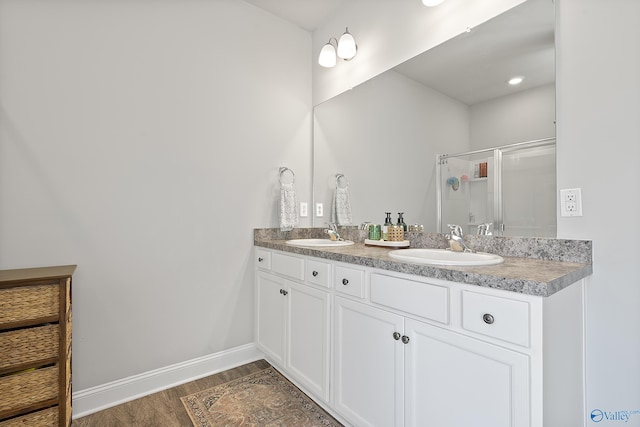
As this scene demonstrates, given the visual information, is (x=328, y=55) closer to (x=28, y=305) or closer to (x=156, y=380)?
(x=28, y=305)

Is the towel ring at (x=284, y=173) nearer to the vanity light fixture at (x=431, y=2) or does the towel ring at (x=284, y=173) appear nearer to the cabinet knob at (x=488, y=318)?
the vanity light fixture at (x=431, y=2)

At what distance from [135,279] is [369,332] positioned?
1.38 metres

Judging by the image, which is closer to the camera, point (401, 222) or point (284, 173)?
point (401, 222)

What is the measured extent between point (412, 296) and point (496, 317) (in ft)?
0.97

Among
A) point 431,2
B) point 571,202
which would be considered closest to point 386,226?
point 571,202

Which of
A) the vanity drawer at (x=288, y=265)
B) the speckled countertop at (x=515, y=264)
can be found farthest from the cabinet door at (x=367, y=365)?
the vanity drawer at (x=288, y=265)

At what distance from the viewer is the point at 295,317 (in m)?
1.77

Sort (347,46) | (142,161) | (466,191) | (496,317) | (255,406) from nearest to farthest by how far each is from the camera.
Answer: (496,317) < (466,191) < (255,406) < (142,161) < (347,46)

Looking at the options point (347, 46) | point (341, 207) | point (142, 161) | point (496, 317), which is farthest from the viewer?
point (341, 207)

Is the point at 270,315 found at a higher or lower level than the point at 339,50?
lower

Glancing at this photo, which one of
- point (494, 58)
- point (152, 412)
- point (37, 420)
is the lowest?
point (152, 412)

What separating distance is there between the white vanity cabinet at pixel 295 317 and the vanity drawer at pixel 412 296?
344 mm

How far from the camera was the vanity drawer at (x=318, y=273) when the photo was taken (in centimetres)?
155

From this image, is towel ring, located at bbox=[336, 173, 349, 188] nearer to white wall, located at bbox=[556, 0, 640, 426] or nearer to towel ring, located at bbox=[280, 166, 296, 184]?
towel ring, located at bbox=[280, 166, 296, 184]
